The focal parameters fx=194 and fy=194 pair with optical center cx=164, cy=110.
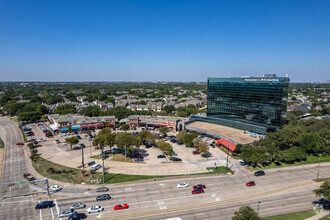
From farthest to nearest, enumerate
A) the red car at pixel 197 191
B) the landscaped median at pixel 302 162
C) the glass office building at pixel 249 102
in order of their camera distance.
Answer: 1. the glass office building at pixel 249 102
2. the landscaped median at pixel 302 162
3. the red car at pixel 197 191

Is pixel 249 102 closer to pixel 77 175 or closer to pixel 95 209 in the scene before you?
pixel 77 175

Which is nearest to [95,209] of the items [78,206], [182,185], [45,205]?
[78,206]

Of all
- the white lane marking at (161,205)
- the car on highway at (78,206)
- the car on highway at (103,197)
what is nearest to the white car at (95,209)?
the car on highway at (78,206)

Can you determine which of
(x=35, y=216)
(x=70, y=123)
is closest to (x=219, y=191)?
(x=35, y=216)

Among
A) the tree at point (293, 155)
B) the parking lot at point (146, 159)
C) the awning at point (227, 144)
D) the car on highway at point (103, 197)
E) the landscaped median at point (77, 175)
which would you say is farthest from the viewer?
the awning at point (227, 144)

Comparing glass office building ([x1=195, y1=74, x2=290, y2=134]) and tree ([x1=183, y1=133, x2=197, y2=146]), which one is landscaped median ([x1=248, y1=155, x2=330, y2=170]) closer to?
glass office building ([x1=195, y1=74, x2=290, y2=134])

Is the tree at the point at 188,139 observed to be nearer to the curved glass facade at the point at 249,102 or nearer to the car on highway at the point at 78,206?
the curved glass facade at the point at 249,102

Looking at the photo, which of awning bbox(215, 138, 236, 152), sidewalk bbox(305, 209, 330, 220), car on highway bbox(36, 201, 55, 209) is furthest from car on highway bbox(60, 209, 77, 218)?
awning bbox(215, 138, 236, 152)

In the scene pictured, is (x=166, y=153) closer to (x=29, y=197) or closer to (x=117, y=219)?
(x=117, y=219)
